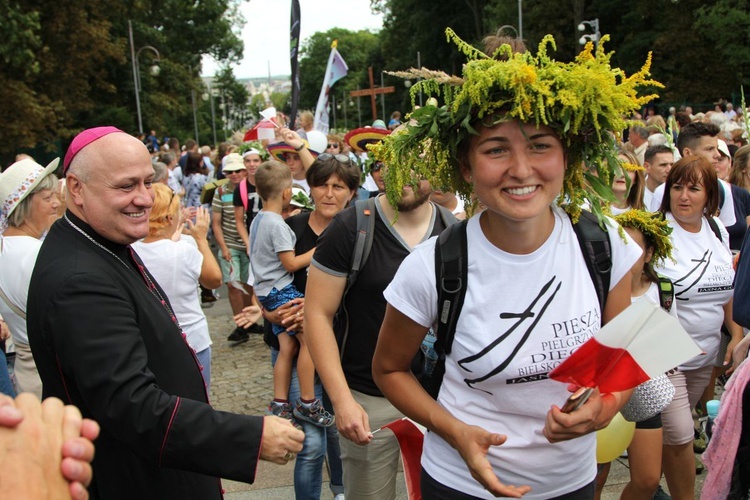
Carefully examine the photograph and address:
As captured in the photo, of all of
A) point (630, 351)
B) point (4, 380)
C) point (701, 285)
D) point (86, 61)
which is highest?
point (86, 61)

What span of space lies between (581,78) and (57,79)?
26.2 m

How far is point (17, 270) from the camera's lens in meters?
3.84

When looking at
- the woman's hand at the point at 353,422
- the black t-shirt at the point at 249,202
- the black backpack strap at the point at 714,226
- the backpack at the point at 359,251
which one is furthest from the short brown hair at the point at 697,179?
the black t-shirt at the point at 249,202

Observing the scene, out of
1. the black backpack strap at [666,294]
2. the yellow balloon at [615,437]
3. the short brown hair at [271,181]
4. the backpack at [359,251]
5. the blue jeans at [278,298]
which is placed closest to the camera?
the backpack at [359,251]

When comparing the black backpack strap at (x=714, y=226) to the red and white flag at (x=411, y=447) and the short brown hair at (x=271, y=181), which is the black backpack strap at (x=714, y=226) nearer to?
the red and white flag at (x=411, y=447)

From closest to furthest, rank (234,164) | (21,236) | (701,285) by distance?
(21,236) < (701,285) < (234,164)

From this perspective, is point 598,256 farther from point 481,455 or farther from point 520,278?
point 481,455

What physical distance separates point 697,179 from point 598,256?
8.62ft

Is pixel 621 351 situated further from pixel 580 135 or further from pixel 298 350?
pixel 298 350

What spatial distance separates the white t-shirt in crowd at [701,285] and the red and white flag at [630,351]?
100 inches

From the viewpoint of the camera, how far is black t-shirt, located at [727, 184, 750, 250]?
5.70 meters

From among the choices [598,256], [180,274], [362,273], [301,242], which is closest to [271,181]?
[301,242]

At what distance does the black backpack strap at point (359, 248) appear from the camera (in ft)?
10.9

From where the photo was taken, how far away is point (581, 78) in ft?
7.22
